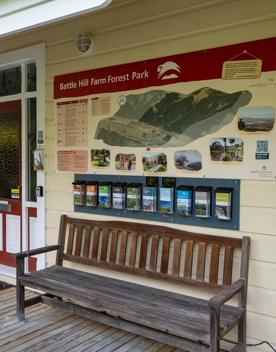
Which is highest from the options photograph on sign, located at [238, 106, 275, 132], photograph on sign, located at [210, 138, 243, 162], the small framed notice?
the small framed notice

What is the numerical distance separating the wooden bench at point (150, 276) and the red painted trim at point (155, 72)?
3.85 ft

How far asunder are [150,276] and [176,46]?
181 cm

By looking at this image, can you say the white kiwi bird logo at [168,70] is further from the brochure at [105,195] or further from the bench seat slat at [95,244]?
the bench seat slat at [95,244]

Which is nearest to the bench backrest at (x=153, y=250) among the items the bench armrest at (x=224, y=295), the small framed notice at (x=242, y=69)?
the bench armrest at (x=224, y=295)

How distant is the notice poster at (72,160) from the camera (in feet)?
12.0

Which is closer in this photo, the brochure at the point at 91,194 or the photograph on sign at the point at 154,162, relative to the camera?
the photograph on sign at the point at 154,162

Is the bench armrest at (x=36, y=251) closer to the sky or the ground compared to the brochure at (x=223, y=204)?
closer to the ground

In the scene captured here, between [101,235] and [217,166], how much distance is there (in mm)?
1239

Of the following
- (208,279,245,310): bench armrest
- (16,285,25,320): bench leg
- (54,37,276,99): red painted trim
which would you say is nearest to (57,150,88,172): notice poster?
(54,37,276,99): red painted trim

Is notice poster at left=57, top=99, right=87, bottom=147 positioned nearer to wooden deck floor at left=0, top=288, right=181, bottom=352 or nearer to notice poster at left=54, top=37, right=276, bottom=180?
notice poster at left=54, top=37, right=276, bottom=180

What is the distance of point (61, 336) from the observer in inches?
121

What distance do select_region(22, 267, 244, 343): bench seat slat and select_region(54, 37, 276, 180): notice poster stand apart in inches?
36.0

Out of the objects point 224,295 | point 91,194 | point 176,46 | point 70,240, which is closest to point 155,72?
point 176,46

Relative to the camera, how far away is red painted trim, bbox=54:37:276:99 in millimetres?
2703
